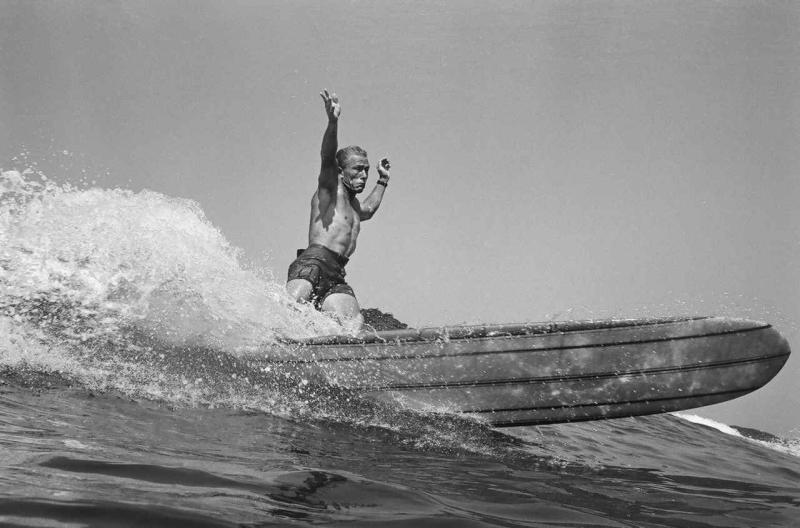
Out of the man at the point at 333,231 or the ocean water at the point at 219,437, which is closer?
the ocean water at the point at 219,437

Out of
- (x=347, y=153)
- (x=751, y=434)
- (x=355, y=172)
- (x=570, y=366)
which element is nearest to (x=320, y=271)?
(x=355, y=172)

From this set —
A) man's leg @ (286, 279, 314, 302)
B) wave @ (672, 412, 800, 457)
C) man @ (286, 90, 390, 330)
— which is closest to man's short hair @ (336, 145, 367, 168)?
man @ (286, 90, 390, 330)

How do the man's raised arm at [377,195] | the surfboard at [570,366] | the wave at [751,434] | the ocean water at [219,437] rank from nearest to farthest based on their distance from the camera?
the ocean water at [219,437]
the surfboard at [570,366]
the man's raised arm at [377,195]
the wave at [751,434]

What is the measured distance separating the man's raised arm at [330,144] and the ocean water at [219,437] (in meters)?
1.18

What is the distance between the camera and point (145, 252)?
5.31 m

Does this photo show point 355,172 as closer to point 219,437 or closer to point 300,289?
point 300,289

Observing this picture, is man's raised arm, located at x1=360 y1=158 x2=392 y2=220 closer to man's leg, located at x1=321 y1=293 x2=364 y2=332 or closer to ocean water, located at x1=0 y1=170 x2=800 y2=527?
man's leg, located at x1=321 y1=293 x2=364 y2=332

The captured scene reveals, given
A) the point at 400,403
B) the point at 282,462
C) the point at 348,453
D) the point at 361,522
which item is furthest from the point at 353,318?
the point at 361,522

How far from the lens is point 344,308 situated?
5.59 metres

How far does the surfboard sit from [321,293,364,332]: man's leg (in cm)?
114

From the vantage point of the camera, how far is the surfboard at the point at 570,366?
417cm

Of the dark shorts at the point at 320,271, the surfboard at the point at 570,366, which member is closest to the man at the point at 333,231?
the dark shorts at the point at 320,271

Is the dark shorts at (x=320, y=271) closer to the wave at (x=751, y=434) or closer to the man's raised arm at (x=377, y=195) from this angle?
the man's raised arm at (x=377, y=195)

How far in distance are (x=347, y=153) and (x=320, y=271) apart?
117 cm
